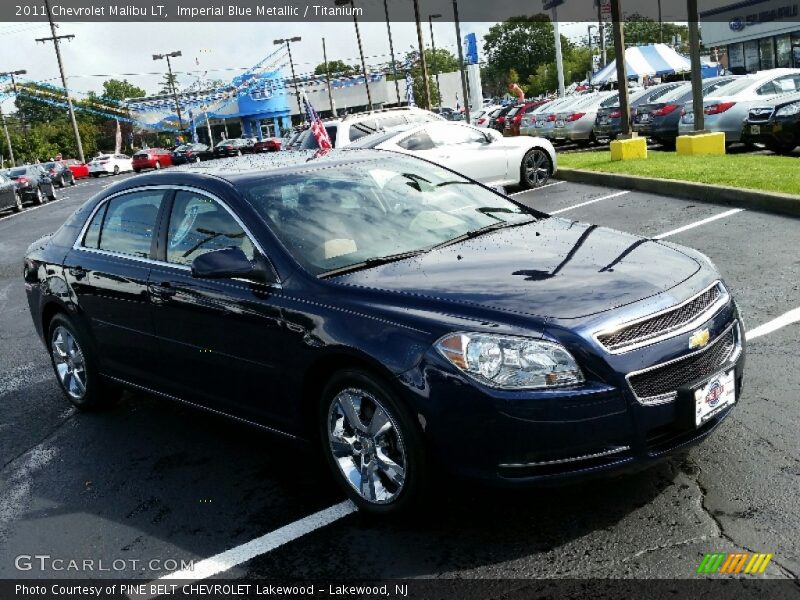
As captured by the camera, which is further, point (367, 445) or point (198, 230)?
point (198, 230)

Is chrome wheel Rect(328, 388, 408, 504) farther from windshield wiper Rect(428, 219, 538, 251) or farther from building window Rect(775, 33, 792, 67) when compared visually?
building window Rect(775, 33, 792, 67)

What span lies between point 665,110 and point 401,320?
55.2 feet

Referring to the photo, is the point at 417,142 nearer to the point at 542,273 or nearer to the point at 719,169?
the point at 719,169

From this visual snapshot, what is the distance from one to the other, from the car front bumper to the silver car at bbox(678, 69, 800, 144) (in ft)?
48.1

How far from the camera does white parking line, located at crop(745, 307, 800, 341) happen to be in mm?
5965

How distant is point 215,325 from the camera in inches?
183

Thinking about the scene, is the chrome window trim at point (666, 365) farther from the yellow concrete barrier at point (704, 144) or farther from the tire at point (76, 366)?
the yellow concrete barrier at point (704, 144)

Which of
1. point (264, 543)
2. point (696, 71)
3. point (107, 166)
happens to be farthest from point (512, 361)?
point (107, 166)

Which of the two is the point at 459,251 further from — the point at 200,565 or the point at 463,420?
the point at 200,565

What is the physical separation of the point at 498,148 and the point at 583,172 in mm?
1644

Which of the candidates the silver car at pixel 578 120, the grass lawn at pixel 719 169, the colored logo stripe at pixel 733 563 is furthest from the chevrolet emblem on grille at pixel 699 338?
the silver car at pixel 578 120

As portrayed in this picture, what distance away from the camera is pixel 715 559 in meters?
3.37

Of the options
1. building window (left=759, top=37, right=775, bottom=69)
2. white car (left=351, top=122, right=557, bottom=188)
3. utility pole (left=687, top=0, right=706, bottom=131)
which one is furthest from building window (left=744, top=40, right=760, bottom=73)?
white car (left=351, top=122, right=557, bottom=188)

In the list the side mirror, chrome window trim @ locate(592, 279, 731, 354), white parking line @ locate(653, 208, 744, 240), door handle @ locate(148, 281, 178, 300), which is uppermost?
the side mirror
